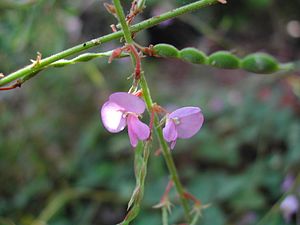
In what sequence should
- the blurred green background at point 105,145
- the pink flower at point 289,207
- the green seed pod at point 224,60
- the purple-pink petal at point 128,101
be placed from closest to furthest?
the purple-pink petal at point 128,101 < the green seed pod at point 224,60 < the pink flower at point 289,207 < the blurred green background at point 105,145

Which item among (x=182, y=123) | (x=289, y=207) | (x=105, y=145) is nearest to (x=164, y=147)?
(x=182, y=123)

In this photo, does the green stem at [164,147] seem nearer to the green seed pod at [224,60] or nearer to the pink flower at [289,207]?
the green seed pod at [224,60]

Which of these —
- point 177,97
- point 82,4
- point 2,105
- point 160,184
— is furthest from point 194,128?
point 82,4

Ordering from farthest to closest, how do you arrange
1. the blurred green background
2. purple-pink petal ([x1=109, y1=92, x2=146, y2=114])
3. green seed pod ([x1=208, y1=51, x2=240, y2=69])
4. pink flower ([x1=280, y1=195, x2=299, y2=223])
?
the blurred green background → pink flower ([x1=280, y1=195, x2=299, y2=223]) → green seed pod ([x1=208, y1=51, x2=240, y2=69]) → purple-pink petal ([x1=109, y1=92, x2=146, y2=114])

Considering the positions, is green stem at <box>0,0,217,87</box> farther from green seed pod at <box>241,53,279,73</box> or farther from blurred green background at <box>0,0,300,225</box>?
blurred green background at <box>0,0,300,225</box>

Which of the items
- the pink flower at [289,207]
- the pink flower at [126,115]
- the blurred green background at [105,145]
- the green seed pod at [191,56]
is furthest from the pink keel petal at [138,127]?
the pink flower at [289,207]

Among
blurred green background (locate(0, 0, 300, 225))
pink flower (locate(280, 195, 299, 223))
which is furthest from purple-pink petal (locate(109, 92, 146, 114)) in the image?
pink flower (locate(280, 195, 299, 223))

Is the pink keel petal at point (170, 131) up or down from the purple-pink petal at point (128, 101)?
down

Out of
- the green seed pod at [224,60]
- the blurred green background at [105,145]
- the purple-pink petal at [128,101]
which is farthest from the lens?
the blurred green background at [105,145]
